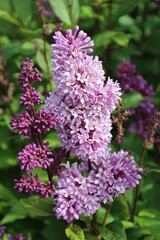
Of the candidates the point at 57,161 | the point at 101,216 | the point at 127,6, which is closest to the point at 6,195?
the point at 101,216

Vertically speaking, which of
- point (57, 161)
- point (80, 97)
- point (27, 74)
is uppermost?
point (27, 74)

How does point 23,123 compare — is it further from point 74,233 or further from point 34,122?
point 74,233

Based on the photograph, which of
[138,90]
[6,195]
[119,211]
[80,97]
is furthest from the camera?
[6,195]

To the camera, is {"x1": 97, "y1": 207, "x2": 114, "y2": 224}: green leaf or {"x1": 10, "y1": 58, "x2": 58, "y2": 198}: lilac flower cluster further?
{"x1": 97, "y1": 207, "x2": 114, "y2": 224}: green leaf

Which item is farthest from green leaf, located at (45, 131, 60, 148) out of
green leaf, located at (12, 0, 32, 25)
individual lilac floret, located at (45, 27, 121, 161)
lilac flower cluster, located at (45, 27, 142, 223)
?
green leaf, located at (12, 0, 32, 25)

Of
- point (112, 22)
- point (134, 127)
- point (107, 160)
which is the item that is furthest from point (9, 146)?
point (107, 160)

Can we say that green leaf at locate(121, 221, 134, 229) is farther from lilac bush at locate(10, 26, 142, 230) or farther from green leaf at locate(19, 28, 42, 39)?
green leaf at locate(19, 28, 42, 39)
